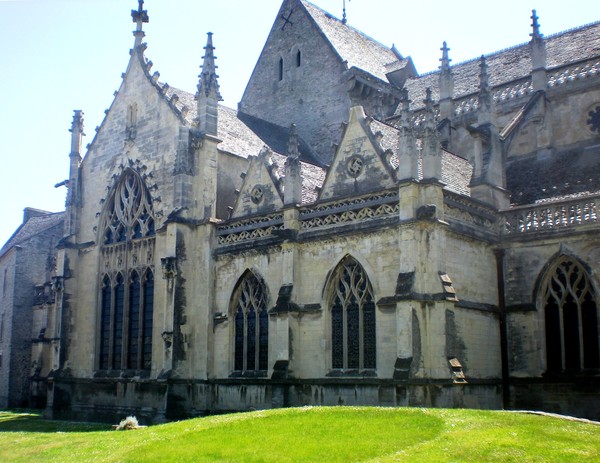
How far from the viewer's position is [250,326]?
2819 centimetres

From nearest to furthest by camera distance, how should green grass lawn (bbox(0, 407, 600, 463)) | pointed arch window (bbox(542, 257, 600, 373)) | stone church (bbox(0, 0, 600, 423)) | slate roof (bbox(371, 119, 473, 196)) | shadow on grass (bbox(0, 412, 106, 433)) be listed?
green grass lawn (bbox(0, 407, 600, 463)) → stone church (bbox(0, 0, 600, 423)) → pointed arch window (bbox(542, 257, 600, 373)) → slate roof (bbox(371, 119, 473, 196)) → shadow on grass (bbox(0, 412, 106, 433))

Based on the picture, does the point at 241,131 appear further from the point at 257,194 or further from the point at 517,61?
the point at 517,61

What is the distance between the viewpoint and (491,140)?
27.8 metres

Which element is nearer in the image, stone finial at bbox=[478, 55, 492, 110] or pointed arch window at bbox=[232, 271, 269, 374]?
pointed arch window at bbox=[232, 271, 269, 374]

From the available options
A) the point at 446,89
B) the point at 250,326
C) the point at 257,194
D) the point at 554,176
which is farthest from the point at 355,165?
the point at 446,89

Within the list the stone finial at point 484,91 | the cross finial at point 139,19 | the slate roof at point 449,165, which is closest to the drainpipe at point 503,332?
the slate roof at point 449,165

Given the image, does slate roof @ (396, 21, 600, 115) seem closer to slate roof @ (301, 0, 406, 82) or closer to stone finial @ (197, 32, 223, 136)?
slate roof @ (301, 0, 406, 82)

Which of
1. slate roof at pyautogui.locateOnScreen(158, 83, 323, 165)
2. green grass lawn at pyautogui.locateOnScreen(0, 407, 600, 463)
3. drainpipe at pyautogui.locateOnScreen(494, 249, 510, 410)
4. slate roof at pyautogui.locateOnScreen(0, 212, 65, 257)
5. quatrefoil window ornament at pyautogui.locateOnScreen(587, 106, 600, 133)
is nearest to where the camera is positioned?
green grass lawn at pyautogui.locateOnScreen(0, 407, 600, 463)

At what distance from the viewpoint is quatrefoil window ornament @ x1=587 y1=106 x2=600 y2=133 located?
3020 cm

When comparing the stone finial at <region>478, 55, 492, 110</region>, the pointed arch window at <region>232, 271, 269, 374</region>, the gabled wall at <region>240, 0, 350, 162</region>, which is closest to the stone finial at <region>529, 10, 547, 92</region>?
the stone finial at <region>478, 55, 492, 110</region>

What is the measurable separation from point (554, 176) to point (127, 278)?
17.6m

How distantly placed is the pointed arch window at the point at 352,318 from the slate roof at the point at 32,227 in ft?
84.0

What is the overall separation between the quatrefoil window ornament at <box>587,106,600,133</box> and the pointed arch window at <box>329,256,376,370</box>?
40.0 ft

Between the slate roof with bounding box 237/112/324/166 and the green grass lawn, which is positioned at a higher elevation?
the slate roof with bounding box 237/112/324/166
